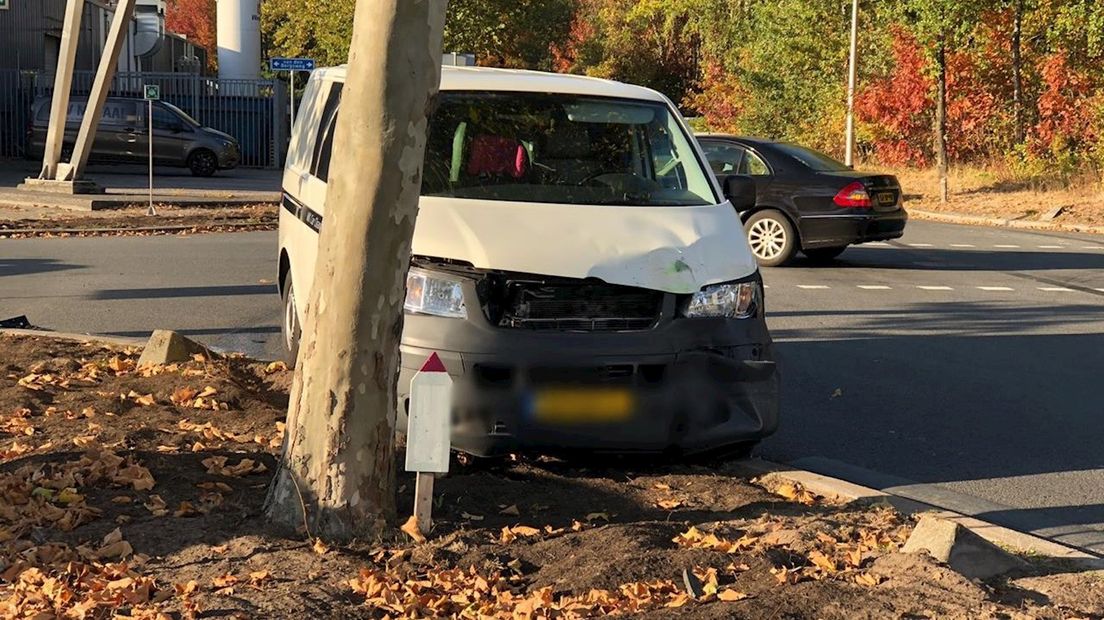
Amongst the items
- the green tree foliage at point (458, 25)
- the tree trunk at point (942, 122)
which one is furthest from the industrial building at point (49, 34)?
the tree trunk at point (942, 122)

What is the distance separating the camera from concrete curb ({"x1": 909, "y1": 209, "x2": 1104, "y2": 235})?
24250 millimetres

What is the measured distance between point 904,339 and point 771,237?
5615 mm

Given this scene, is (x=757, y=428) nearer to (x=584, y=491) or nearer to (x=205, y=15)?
(x=584, y=491)

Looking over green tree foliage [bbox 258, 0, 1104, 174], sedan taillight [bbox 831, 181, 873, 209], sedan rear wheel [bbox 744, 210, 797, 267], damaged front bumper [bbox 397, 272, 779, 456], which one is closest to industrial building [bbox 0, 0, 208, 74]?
green tree foliage [bbox 258, 0, 1104, 174]

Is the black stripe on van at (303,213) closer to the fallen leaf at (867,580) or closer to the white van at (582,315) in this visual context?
the white van at (582,315)

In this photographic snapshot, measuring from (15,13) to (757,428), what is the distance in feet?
126

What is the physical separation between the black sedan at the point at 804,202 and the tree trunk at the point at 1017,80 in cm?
1688

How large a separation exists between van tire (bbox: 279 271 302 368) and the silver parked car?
1029 inches

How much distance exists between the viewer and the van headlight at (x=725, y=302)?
629 cm

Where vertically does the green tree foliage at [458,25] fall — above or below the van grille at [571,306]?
above

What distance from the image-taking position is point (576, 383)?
19.7ft

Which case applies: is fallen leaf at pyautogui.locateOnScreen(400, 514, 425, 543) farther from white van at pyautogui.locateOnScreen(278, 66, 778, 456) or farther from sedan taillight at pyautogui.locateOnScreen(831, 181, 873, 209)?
sedan taillight at pyautogui.locateOnScreen(831, 181, 873, 209)

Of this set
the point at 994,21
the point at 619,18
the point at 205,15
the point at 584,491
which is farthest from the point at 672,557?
the point at 205,15

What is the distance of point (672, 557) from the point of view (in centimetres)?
488
